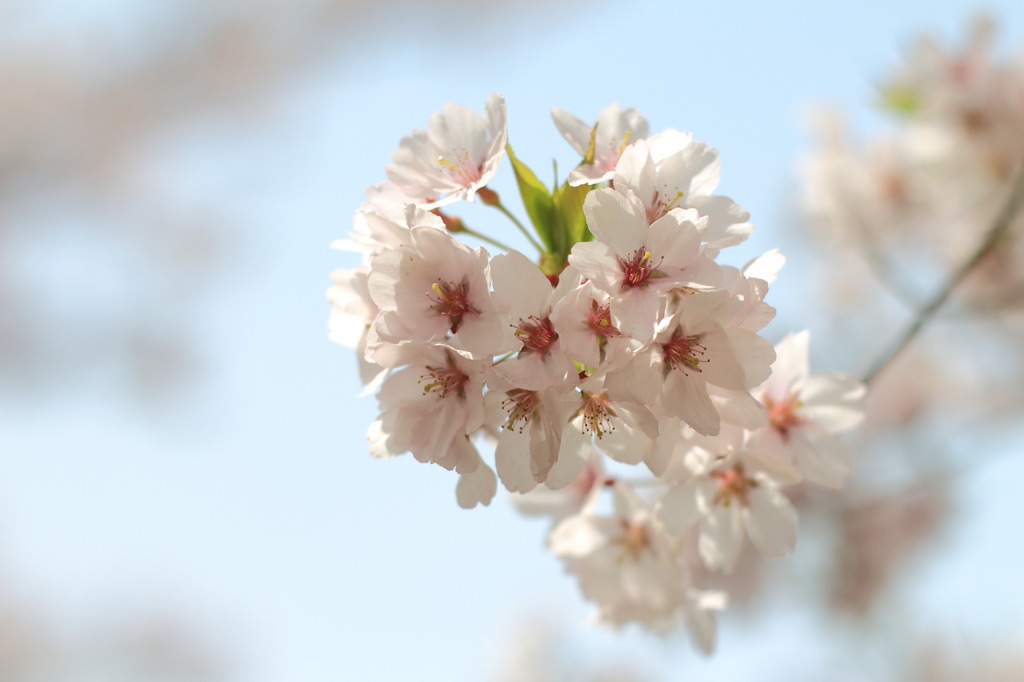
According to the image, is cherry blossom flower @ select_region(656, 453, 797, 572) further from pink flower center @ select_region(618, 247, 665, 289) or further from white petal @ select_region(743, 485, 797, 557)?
pink flower center @ select_region(618, 247, 665, 289)

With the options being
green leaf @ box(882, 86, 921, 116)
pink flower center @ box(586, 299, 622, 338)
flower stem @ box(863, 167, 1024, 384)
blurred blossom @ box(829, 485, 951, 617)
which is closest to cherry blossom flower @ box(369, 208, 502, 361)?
pink flower center @ box(586, 299, 622, 338)

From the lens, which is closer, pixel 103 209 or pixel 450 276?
pixel 450 276

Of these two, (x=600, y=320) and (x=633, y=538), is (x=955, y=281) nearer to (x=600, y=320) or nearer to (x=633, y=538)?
(x=633, y=538)

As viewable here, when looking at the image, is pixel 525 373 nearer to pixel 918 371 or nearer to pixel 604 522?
pixel 604 522

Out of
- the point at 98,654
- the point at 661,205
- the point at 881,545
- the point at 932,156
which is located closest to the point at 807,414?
the point at 661,205

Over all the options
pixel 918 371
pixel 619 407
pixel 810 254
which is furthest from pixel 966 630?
pixel 619 407

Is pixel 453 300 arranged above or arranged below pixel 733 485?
above

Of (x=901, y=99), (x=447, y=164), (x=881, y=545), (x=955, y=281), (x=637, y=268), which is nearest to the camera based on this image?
(x=637, y=268)
